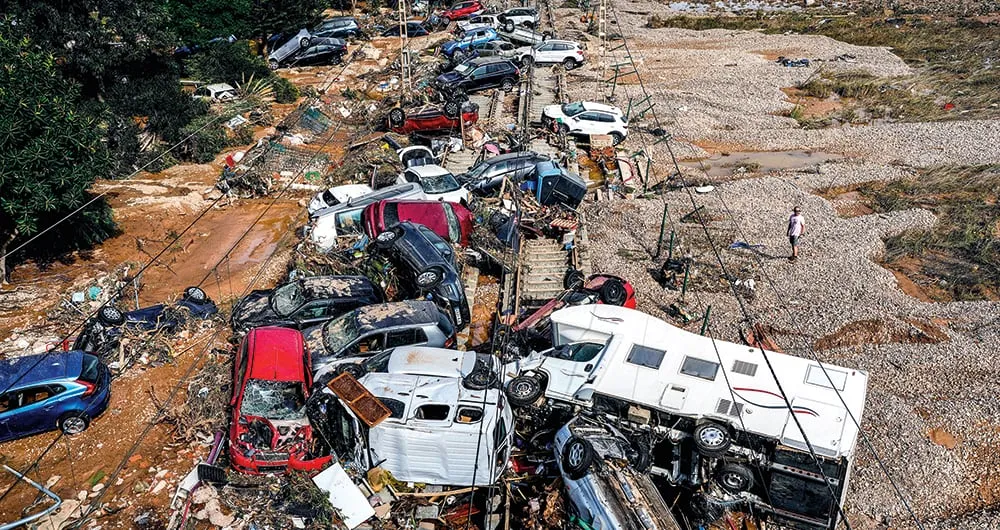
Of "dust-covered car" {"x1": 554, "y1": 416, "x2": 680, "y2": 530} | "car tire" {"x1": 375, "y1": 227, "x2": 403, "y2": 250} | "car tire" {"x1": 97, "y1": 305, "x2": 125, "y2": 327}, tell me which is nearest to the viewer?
"dust-covered car" {"x1": 554, "y1": 416, "x2": 680, "y2": 530}

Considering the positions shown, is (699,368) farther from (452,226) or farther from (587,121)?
(587,121)

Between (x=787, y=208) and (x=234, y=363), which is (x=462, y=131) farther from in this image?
(x=234, y=363)

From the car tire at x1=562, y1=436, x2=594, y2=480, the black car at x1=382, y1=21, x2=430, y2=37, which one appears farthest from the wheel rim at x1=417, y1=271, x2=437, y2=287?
the black car at x1=382, y1=21, x2=430, y2=37

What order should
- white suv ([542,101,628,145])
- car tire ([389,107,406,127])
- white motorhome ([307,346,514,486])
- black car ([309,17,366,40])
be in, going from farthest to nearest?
black car ([309,17,366,40]) → white suv ([542,101,628,145]) → car tire ([389,107,406,127]) → white motorhome ([307,346,514,486])

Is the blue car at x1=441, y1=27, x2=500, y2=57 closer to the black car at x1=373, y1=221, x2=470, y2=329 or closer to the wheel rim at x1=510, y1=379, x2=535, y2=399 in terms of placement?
the black car at x1=373, y1=221, x2=470, y2=329

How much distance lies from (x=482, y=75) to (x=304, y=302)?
17.8m

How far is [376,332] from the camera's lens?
42.9 ft

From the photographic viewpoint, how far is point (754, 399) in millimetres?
10805

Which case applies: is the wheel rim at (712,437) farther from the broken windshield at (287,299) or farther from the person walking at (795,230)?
the person walking at (795,230)

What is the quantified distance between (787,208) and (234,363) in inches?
639

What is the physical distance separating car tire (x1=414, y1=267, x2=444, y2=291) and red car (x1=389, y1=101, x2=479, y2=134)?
1040 cm

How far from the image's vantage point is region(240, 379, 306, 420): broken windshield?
1128 centimetres

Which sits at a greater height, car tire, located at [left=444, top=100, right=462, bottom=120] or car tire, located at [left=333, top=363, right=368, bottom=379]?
car tire, located at [left=444, top=100, right=462, bottom=120]

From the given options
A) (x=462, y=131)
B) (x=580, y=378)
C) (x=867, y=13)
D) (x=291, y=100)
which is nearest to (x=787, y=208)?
(x=462, y=131)
